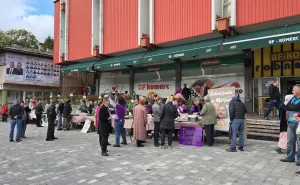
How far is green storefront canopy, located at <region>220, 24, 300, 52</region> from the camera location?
10.7 meters

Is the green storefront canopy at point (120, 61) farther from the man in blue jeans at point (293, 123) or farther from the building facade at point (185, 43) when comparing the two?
the man in blue jeans at point (293, 123)

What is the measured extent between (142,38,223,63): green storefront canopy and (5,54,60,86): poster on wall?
1628 centimetres

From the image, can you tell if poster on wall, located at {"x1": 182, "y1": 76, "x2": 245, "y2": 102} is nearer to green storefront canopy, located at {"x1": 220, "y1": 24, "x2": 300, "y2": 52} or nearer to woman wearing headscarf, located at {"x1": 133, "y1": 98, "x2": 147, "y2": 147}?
green storefront canopy, located at {"x1": 220, "y1": 24, "x2": 300, "y2": 52}

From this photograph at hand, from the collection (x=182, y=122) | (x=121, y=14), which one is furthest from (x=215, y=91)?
(x=121, y=14)

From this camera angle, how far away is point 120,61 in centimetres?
1864

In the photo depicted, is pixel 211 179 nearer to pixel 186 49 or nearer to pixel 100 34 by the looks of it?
pixel 186 49

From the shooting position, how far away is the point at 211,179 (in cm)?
516

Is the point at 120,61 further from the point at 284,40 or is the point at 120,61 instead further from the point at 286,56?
the point at 284,40

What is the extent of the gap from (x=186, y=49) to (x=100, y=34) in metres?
8.62

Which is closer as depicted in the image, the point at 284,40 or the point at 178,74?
the point at 284,40

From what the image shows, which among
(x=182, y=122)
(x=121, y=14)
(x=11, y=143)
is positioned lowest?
(x=11, y=143)

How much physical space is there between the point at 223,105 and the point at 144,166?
417 cm

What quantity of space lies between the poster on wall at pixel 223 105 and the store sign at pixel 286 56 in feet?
22.5

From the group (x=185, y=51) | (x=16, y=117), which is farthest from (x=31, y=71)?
(x=185, y=51)
